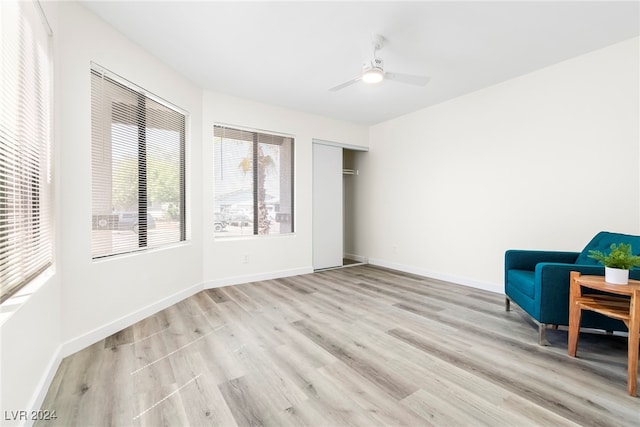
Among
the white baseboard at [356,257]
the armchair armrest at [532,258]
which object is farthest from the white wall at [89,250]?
the armchair armrest at [532,258]

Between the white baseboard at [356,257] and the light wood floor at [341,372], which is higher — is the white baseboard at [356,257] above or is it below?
above

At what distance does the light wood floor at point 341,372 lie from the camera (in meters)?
1.50

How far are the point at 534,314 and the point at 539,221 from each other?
1497 mm

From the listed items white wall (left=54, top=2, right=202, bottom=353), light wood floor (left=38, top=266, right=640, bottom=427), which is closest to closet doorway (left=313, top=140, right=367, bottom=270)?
light wood floor (left=38, top=266, right=640, bottom=427)

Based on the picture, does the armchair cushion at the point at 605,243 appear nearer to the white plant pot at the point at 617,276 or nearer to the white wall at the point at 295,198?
the white plant pot at the point at 617,276

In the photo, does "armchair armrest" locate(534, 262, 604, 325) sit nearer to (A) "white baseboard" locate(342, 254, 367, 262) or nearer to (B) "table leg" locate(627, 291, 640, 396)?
(B) "table leg" locate(627, 291, 640, 396)

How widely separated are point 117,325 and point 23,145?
174cm

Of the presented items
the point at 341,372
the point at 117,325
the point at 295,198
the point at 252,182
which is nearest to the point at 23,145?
the point at 117,325

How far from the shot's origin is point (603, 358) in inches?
80.7

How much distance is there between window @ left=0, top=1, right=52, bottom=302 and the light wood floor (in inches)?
34.6

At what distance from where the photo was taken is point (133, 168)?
8.95 ft

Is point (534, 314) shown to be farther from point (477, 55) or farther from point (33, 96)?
point (33, 96)

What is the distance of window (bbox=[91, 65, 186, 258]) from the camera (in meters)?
2.40

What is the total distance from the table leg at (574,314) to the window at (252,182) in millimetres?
3554
